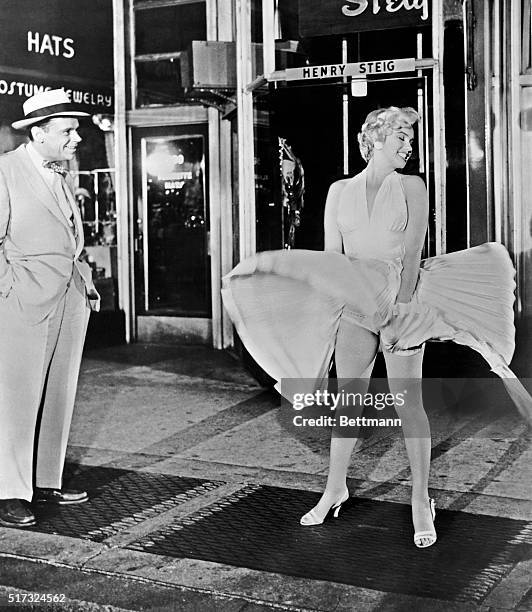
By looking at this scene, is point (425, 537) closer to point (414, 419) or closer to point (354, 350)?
point (414, 419)

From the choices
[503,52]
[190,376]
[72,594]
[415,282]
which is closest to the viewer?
[72,594]

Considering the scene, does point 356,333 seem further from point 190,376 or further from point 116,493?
point 190,376

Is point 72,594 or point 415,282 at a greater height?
point 415,282

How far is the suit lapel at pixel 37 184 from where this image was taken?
14.1 ft

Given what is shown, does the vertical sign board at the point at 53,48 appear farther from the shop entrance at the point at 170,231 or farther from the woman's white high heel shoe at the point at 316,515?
the woman's white high heel shoe at the point at 316,515

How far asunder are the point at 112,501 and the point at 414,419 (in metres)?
1.52

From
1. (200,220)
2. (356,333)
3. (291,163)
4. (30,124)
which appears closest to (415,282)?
(356,333)

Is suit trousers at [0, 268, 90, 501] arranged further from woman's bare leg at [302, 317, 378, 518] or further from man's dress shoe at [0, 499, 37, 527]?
woman's bare leg at [302, 317, 378, 518]

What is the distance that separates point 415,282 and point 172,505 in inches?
60.7

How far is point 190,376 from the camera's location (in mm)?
7523

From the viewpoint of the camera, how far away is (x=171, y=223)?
8906 millimetres

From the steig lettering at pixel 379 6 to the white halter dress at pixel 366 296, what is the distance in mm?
1347

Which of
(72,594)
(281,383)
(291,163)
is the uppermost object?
(291,163)

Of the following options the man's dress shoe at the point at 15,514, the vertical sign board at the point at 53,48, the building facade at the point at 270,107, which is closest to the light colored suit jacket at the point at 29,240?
the man's dress shoe at the point at 15,514
